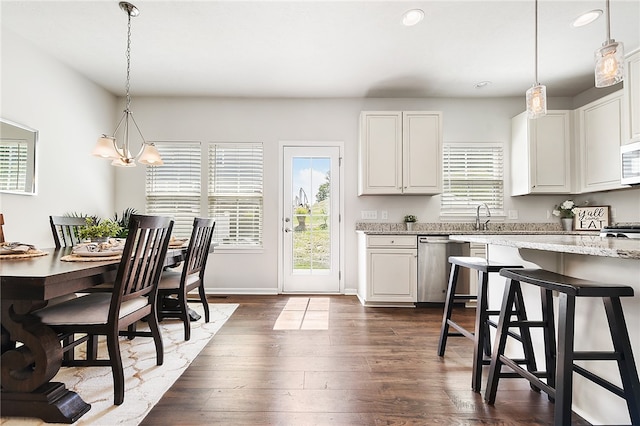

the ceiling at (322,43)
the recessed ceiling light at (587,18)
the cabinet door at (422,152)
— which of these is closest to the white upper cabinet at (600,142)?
the ceiling at (322,43)

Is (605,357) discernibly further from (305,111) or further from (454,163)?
(305,111)

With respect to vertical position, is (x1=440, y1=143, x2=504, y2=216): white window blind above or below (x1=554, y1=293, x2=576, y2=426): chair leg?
above

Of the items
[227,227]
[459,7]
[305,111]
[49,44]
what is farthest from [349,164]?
[49,44]

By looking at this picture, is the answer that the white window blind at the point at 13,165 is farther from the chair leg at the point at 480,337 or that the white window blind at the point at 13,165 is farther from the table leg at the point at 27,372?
the chair leg at the point at 480,337

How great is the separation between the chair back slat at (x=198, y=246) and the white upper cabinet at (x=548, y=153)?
383cm

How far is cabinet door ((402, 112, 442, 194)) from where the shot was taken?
4.03 meters

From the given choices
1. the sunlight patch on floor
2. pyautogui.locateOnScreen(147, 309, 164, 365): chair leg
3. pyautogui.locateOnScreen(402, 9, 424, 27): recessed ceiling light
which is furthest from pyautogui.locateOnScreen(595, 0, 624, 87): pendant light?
pyautogui.locateOnScreen(147, 309, 164, 365): chair leg

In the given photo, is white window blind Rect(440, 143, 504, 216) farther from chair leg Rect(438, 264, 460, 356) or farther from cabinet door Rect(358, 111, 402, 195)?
chair leg Rect(438, 264, 460, 356)

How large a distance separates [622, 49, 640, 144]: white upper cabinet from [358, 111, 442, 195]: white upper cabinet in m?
1.75

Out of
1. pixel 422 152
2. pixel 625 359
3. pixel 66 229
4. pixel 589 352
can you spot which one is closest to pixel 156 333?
pixel 66 229

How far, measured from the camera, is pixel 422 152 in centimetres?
404

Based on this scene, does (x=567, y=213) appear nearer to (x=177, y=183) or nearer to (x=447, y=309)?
(x=447, y=309)

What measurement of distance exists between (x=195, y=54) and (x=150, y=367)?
2904mm

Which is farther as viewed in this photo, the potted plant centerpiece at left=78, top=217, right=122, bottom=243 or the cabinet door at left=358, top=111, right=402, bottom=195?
the cabinet door at left=358, top=111, right=402, bottom=195
